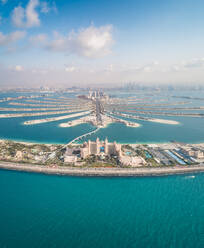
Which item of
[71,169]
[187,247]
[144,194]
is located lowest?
[187,247]

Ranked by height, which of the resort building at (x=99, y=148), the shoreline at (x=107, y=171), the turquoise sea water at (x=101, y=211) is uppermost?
the resort building at (x=99, y=148)

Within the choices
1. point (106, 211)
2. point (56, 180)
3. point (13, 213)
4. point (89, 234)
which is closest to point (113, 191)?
point (106, 211)

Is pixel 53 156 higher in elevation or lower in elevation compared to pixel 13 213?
higher

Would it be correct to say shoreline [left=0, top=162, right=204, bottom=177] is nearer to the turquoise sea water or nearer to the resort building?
the turquoise sea water

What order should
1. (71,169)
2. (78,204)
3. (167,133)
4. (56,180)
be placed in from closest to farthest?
(78,204) → (56,180) → (71,169) → (167,133)

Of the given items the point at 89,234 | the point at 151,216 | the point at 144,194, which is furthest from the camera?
the point at 144,194

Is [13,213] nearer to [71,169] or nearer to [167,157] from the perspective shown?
[71,169]

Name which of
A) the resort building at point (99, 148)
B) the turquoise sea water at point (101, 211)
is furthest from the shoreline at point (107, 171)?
the resort building at point (99, 148)

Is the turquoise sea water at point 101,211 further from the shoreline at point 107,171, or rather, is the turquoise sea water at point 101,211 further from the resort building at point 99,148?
the resort building at point 99,148

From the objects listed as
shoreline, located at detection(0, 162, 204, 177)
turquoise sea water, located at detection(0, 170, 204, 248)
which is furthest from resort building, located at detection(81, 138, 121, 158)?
turquoise sea water, located at detection(0, 170, 204, 248)
